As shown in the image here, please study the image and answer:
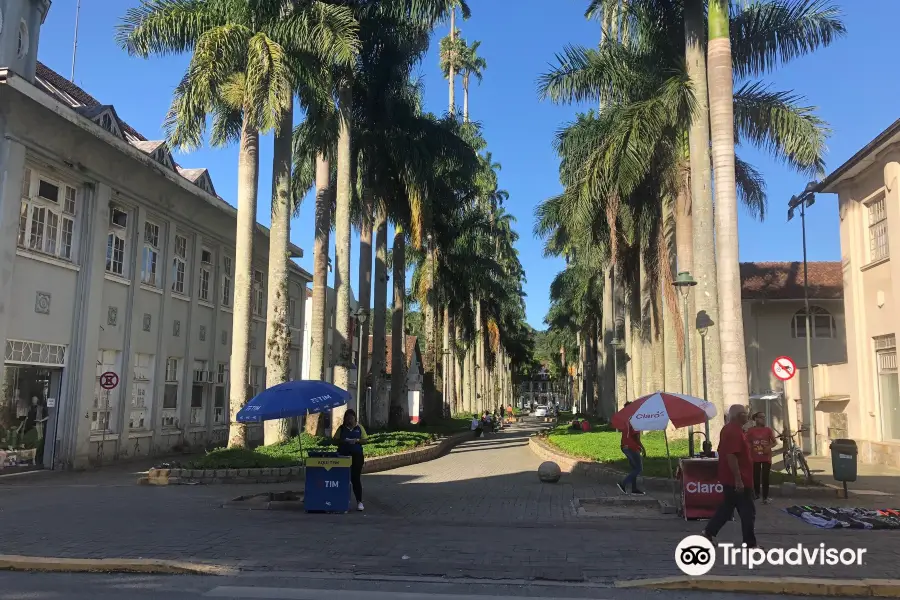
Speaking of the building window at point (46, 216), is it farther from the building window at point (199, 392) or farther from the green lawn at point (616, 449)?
the green lawn at point (616, 449)

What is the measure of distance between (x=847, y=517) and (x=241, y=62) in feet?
53.2

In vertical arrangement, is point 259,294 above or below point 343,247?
below

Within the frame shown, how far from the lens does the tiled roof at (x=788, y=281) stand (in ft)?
Result: 94.4

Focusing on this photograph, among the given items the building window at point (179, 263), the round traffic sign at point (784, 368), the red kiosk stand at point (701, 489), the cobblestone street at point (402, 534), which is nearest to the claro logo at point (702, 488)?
the red kiosk stand at point (701, 489)

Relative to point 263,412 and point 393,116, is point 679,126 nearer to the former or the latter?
point 393,116

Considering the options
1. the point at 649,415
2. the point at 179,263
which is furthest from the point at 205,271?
the point at 649,415

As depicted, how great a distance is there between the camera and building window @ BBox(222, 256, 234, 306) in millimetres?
26719

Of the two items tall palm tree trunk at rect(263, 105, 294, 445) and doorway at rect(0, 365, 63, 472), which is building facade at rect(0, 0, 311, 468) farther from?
tall palm tree trunk at rect(263, 105, 294, 445)

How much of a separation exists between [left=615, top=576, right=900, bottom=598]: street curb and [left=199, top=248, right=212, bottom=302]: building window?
70.1 ft

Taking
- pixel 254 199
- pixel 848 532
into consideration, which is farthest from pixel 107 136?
pixel 848 532

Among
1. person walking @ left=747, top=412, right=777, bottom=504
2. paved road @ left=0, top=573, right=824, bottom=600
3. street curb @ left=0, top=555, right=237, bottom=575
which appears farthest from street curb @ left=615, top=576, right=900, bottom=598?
person walking @ left=747, top=412, right=777, bottom=504

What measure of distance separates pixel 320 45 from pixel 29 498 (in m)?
12.1

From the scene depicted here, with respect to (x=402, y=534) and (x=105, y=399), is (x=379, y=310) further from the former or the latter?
(x=402, y=534)

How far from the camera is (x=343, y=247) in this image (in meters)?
22.1
